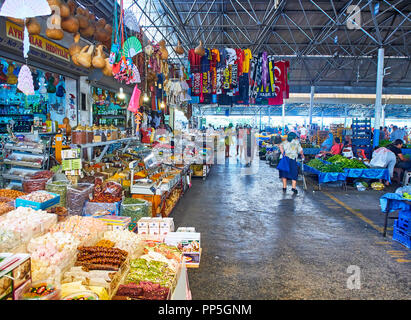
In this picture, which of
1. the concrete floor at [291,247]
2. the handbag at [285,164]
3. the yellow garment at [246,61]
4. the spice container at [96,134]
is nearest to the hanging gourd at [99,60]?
the spice container at [96,134]

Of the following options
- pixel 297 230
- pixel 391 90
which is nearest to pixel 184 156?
pixel 297 230

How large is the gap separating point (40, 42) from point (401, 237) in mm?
7271

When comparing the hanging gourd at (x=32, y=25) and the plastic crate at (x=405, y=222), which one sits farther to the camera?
the plastic crate at (x=405, y=222)

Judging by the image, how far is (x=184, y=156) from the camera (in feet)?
32.6

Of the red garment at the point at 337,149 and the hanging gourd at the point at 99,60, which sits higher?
the hanging gourd at the point at 99,60

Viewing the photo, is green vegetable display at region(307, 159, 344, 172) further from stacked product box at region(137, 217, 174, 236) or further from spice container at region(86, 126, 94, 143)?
spice container at region(86, 126, 94, 143)

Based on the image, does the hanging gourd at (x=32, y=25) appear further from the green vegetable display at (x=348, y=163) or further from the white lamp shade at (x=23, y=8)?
the green vegetable display at (x=348, y=163)

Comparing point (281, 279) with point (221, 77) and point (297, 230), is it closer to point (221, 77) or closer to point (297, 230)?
point (297, 230)

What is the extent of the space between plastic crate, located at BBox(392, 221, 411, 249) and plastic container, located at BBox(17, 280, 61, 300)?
5.03 meters

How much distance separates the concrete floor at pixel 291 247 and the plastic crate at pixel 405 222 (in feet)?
0.95

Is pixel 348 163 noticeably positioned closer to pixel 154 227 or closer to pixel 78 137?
pixel 154 227

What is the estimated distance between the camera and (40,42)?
5637 mm

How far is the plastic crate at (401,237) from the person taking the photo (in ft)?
15.5

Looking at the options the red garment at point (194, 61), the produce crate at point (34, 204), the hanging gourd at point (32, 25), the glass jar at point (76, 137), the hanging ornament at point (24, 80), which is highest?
the red garment at point (194, 61)
